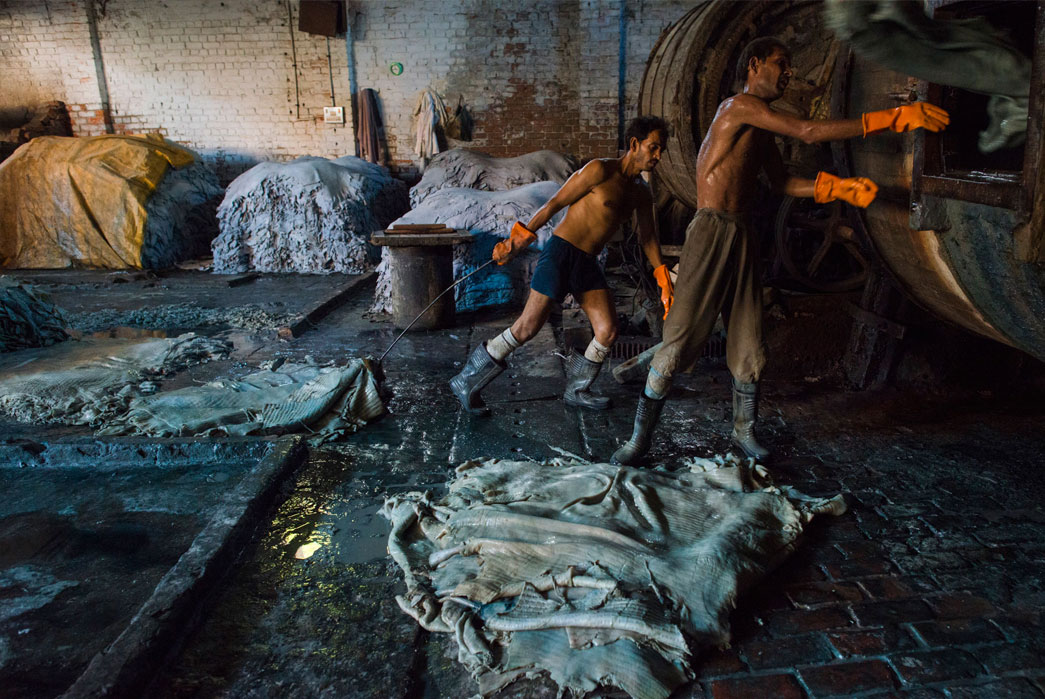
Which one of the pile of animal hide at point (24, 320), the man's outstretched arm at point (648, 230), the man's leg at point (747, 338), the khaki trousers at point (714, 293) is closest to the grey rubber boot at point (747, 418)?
the man's leg at point (747, 338)

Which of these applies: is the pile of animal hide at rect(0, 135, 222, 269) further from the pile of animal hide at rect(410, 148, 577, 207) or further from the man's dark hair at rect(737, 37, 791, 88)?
the man's dark hair at rect(737, 37, 791, 88)

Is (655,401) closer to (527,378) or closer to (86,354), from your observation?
(527,378)

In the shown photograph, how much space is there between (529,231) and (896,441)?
2573 mm

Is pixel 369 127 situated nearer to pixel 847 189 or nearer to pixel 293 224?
pixel 293 224

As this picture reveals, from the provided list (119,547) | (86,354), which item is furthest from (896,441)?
(86,354)

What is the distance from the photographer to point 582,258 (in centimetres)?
432

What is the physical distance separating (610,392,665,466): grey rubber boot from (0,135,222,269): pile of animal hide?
1031cm

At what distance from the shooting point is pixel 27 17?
12.9 metres

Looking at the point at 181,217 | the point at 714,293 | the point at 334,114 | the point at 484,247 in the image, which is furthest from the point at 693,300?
the point at 334,114

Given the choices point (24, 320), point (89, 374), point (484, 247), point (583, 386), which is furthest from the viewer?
point (484, 247)

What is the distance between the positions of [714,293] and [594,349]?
1.15 metres

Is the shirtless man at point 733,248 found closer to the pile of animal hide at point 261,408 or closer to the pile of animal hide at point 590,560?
the pile of animal hide at point 590,560

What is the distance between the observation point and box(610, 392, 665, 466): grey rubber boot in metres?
3.63

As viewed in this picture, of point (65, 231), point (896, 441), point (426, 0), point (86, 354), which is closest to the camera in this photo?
point (896, 441)
